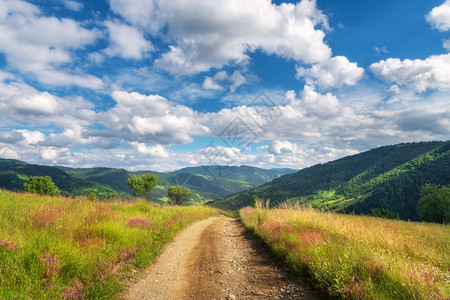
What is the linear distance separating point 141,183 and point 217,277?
58.3 metres

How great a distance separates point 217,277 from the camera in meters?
7.22

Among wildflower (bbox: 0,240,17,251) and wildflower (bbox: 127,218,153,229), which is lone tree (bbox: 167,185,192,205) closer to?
wildflower (bbox: 127,218,153,229)

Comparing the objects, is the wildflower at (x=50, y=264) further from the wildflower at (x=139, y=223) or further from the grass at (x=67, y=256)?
the wildflower at (x=139, y=223)

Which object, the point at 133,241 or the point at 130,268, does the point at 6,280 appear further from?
the point at 133,241

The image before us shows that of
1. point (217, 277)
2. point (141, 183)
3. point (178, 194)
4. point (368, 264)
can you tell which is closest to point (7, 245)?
point (217, 277)

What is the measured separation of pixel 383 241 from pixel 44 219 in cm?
1115

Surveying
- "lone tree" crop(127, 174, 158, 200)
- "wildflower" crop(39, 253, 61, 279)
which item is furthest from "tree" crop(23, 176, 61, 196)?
"wildflower" crop(39, 253, 61, 279)

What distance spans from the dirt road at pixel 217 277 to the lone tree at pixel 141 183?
50.8 meters

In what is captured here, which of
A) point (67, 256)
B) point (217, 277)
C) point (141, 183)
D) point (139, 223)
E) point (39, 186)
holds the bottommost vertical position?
point (39, 186)

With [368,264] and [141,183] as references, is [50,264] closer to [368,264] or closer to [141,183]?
[368,264]

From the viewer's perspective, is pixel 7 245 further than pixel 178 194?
No

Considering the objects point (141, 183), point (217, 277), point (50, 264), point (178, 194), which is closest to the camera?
point (50, 264)

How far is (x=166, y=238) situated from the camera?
11.6m

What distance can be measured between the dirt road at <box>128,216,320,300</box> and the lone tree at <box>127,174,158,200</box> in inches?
1999
